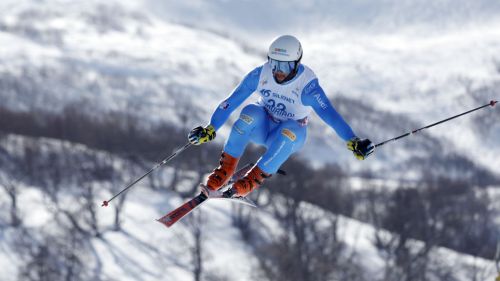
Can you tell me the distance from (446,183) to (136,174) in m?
50.7

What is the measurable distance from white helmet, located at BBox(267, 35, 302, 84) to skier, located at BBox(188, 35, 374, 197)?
0.02 metres

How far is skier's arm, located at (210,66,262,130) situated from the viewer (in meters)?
11.5

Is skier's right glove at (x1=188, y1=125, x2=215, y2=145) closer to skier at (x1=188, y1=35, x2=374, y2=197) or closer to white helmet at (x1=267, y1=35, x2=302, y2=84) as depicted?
skier at (x1=188, y1=35, x2=374, y2=197)

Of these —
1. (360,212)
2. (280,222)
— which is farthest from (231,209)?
(360,212)

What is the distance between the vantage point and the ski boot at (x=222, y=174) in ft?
37.2

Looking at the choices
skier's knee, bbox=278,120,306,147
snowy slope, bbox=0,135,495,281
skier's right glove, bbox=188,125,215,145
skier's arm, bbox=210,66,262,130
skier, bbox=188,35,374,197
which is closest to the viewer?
skier, bbox=188,35,374,197

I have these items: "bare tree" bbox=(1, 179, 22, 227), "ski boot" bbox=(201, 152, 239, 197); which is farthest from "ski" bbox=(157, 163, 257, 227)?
"bare tree" bbox=(1, 179, 22, 227)

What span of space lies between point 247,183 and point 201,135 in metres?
1.17

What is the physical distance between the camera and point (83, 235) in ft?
222

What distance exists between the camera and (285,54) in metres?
10.7

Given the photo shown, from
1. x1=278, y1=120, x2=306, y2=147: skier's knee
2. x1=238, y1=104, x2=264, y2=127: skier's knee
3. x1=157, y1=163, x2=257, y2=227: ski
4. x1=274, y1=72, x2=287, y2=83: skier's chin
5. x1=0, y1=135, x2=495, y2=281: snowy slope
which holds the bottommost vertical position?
x1=157, y1=163, x2=257, y2=227: ski

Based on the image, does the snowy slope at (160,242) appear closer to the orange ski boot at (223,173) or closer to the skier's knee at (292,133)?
the orange ski boot at (223,173)

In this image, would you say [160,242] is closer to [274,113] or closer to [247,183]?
[274,113]

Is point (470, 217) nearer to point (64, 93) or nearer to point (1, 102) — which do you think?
point (1, 102)
